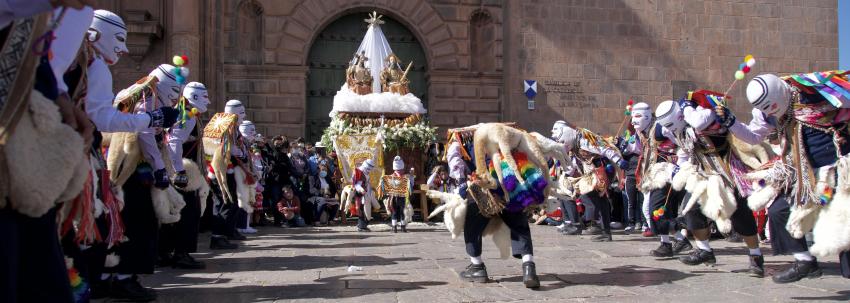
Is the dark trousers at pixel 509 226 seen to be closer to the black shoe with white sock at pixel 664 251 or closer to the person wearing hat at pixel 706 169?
the person wearing hat at pixel 706 169

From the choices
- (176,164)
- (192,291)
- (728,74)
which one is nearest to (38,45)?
(192,291)

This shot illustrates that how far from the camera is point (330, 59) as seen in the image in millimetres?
17234

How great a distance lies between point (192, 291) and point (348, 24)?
1294 centimetres

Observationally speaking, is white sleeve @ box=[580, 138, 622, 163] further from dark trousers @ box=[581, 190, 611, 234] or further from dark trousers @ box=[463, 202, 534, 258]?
dark trousers @ box=[463, 202, 534, 258]

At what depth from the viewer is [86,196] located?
2.78 meters

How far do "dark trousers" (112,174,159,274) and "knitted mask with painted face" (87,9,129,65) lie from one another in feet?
3.27

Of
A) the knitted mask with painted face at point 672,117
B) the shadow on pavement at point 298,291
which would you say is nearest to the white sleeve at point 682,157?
the knitted mask with painted face at point 672,117

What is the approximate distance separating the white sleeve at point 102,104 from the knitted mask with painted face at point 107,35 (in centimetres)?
41

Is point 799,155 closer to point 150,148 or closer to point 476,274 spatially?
point 476,274

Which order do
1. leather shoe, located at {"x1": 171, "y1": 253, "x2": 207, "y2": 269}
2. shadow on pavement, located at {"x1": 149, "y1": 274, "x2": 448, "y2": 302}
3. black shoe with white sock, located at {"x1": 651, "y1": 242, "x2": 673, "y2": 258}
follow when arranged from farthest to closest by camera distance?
black shoe with white sock, located at {"x1": 651, "y1": 242, "x2": 673, "y2": 258} < leather shoe, located at {"x1": 171, "y1": 253, "x2": 207, "y2": 269} < shadow on pavement, located at {"x1": 149, "y1": 274, "x2": 448, "y2": 302}

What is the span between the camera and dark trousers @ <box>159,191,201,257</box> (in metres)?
6.03

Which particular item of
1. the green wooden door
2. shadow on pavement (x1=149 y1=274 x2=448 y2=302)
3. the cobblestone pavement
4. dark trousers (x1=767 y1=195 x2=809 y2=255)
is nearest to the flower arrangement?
the green wooden door

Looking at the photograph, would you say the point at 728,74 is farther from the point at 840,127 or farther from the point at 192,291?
the point at 192,291

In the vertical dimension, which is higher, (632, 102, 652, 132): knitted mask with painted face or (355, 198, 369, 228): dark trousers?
(632, 102, 652, 132): knitted mask with painted face
